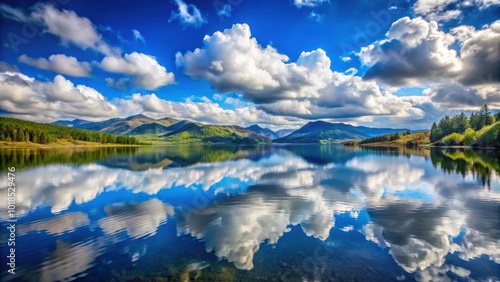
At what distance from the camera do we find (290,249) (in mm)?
19453

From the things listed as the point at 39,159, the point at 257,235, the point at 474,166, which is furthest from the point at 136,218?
the point at 39,159

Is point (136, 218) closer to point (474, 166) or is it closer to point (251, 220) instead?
point (251, 220)

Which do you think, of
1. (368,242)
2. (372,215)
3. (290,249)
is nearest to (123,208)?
(290,249)

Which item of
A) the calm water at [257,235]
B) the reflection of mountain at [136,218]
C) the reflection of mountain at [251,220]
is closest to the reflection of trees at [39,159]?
the calm water at [257,235]

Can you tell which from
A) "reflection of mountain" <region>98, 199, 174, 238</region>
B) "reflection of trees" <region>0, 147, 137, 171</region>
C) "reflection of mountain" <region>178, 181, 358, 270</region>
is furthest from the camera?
"reflection of trees" <region>0, 147, 137, 171</region>

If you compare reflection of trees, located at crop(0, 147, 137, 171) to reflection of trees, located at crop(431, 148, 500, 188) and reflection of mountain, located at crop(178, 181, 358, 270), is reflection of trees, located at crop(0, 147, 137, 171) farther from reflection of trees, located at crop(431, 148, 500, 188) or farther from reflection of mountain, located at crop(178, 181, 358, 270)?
reflection of trees, located at crop(431, 148, 500, 188)

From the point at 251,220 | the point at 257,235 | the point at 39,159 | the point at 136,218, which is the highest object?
the point at 39,159

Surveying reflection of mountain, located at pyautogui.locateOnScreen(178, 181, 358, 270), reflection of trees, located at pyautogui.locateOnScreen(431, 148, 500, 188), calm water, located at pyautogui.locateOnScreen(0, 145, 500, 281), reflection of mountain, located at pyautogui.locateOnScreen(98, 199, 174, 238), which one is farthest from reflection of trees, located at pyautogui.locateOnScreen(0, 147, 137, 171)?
reflection of trees, located at pyautogui.locateOnScreen(431, 148, 500, 188)

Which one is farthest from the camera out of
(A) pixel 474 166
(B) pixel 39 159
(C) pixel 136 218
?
(B) pixel 39 159

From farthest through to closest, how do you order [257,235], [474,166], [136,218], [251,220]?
[474,166]
[136,218]
[251,220]
[257,235]

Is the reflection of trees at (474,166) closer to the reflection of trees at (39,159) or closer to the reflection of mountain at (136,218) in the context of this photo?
the reflection of mountain at (136,218)

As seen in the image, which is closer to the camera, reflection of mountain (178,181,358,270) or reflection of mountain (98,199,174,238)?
reflection of mountain (178,181,358,270)

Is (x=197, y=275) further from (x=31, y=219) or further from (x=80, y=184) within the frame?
(x=80, y=184)

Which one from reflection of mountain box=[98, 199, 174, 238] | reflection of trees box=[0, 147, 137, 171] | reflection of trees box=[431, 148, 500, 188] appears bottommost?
reflection of trees box=[431, 148, 500, 188]
